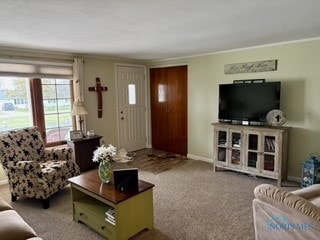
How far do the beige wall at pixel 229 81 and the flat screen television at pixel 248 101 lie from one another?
28 centimetres

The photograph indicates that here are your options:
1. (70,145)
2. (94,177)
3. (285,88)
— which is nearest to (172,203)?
(94,177)

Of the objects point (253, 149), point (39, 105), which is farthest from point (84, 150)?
point (253, 149)

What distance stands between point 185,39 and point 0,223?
9.64ft

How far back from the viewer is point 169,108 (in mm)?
5387

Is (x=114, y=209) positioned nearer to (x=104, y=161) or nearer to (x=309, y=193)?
(x=104, y=161)

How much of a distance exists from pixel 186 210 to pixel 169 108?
2.90 metres

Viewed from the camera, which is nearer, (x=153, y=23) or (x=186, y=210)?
(x=153, y=23)

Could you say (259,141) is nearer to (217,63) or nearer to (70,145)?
(217,63)

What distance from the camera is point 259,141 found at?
3572 mm

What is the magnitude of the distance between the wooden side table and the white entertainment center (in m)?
2.28

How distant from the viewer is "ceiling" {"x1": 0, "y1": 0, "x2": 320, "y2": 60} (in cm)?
197

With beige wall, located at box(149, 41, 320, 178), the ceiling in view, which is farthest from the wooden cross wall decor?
beige wall, located at box(149, 41, 320, 178)

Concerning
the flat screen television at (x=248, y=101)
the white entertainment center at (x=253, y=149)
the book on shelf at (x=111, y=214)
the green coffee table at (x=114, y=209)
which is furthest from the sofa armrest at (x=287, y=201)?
the flat screen television at (x=248, y=101)

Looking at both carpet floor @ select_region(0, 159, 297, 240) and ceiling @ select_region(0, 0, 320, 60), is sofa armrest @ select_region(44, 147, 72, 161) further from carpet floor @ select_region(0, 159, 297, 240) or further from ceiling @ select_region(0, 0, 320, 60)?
ceiling @ select_region(0, 0, 320, 60)
